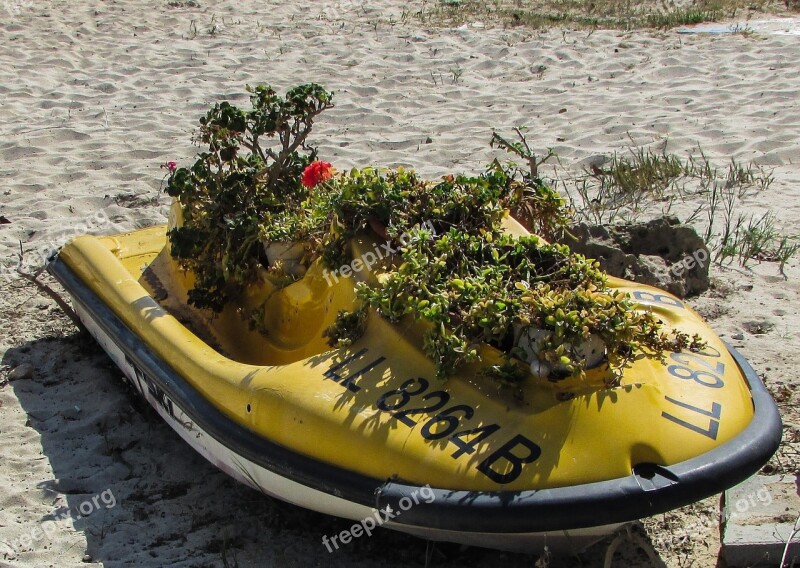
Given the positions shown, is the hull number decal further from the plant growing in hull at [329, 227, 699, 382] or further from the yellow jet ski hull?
the plant growing in hull at [329, 227, 699, 382]

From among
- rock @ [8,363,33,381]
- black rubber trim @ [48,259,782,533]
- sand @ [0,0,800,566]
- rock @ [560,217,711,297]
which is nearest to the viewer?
black rubber trim @ [48,259,782,533]

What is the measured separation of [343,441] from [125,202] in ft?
13.3

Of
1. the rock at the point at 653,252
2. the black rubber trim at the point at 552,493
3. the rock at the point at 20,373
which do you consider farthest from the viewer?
the rock at the point at 653,252

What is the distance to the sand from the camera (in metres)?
3.63

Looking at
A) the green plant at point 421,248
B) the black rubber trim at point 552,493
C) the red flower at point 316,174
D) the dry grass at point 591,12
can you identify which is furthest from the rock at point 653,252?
the dry grass at point 591,12

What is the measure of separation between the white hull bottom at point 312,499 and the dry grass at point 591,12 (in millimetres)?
7978

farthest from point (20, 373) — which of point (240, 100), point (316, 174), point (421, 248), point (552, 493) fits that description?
point (240, 100)

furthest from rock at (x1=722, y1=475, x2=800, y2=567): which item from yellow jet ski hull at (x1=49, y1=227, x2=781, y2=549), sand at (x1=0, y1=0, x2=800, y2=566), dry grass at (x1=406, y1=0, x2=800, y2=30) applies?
dry grass at (x1=406, y1=0, x2=800, y2=30)

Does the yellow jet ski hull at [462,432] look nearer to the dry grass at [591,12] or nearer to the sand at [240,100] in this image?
the sand at [240,100]

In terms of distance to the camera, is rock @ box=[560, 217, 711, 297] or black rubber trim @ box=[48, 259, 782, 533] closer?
black rubber trim @ box=[48, 259, 782, 533]

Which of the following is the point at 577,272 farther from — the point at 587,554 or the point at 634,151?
the point at 634,151

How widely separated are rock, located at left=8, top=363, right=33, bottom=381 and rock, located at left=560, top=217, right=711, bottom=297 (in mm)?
2791

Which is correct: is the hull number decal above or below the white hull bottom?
above

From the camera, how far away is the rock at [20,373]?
4703mm
